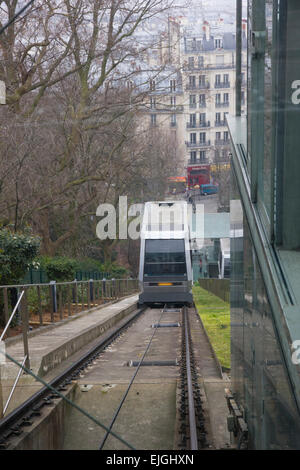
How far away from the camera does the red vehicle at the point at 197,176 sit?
64.1 ft

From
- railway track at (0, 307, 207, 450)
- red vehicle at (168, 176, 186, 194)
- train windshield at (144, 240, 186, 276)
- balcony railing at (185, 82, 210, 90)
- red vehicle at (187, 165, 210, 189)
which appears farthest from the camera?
red vehicle at (168, 176, 186, 194)

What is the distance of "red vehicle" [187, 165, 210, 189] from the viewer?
19.5 meters

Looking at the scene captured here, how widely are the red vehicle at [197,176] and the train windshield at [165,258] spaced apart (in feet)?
8.94

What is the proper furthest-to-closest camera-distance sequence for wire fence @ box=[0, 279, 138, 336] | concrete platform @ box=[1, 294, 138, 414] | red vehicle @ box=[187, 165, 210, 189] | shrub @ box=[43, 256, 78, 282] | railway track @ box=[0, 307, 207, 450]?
red vehicle @ box=[187, 165, 210, 189] < shrub @ box=[43, 256, 78, 282] < wire fence @ box=[0, 279, 138, 336] < concrete platform @ box=[1, 294, 138, 414] < railway track @ box=[0, 307, 207, 450]

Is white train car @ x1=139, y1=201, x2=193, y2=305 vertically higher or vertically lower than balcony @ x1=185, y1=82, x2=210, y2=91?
lower

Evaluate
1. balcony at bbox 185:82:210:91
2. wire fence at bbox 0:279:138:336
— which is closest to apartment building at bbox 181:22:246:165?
balcony at bbox 185:82:210:91

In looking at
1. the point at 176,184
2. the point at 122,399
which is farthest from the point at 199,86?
the point at 176,184

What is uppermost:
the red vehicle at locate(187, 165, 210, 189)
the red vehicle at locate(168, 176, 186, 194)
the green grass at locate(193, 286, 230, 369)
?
the red vehicle at locate(168, 176, 186, 194)

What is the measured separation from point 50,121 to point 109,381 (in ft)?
35.3

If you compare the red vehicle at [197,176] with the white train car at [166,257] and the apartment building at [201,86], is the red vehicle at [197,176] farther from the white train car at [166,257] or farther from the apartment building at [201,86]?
the apartment building at [201,86]

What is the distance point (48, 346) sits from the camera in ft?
27.6

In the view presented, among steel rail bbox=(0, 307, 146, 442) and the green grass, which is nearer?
steel rail bbox=(0, 307, 146, 442)

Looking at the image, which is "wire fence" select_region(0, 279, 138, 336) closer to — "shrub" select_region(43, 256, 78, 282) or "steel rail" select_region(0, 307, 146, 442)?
"shrub" select_region(43, 256, 78, 282)

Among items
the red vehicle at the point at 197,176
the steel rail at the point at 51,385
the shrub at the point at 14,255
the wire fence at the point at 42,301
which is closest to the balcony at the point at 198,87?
the red vehicle at the point at 197,176
